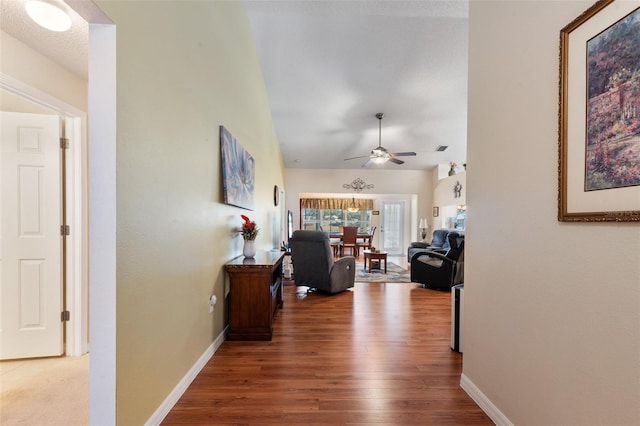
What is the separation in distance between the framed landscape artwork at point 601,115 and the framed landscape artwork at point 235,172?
2.33m

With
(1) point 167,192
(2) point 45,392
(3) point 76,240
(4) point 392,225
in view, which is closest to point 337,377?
(1) point 167,192

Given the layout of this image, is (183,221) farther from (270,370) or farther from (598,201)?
(598,201)

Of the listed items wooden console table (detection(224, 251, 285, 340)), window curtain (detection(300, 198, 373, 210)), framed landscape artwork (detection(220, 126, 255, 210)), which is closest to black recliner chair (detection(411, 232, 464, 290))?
wooden console table (detection(224, 251, 285, 340))

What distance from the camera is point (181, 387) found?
5.44 ft

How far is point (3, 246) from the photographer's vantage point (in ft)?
6.44

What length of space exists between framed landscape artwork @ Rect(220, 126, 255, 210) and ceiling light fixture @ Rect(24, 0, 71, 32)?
111cm

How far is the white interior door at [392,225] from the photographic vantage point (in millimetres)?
9195

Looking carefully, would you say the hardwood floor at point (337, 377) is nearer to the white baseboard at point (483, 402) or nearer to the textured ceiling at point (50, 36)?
the white baseboard at point (483, 402)

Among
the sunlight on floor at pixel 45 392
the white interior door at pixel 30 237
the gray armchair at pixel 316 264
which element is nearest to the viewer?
the sunlight on floor at pixel 45 392

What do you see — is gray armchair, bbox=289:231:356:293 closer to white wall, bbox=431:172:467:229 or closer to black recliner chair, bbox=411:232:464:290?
black recliner chair, bbox=411:232:464:290

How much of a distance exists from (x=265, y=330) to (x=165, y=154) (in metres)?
1.79

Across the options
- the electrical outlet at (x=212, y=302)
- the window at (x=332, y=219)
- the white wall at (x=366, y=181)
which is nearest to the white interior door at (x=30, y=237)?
the electrical outlet at (x=212, y=302)

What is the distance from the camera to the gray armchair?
3.81 m

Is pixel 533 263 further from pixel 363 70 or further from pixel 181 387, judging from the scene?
pixel 363 70
